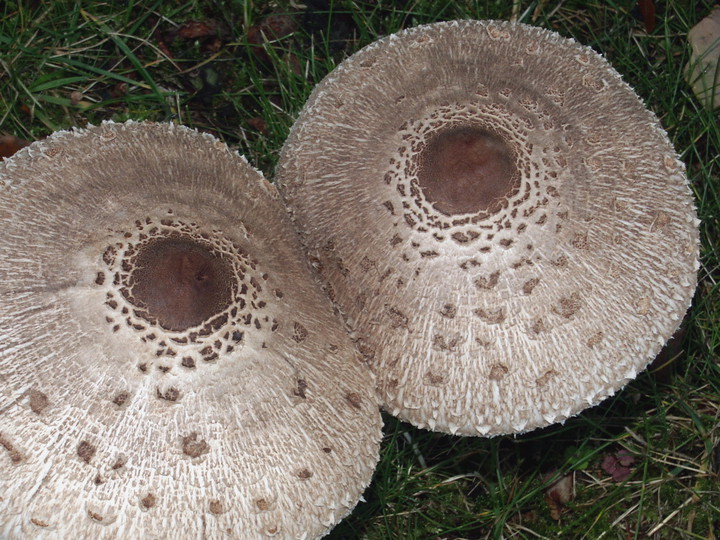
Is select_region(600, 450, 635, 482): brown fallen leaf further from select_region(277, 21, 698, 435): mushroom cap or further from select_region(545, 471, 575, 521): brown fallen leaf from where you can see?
select_region(277, 21, 698, 435): mushroom cap

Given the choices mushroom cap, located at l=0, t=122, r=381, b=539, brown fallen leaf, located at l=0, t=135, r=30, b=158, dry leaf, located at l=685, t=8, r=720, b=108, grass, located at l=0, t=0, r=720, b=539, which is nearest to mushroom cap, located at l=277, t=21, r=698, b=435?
mushroom cap, located at l=0, t=122, r=381, b=539

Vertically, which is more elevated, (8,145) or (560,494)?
(8,145)

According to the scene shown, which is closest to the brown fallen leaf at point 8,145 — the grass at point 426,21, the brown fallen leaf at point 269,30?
the grass at point 426,21

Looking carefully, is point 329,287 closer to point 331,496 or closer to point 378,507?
point 331,496

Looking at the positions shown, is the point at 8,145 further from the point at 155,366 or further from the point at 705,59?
the point at 705,59

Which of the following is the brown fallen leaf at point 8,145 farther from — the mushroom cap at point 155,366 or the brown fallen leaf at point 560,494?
the brown fallen leaf at point 560,494

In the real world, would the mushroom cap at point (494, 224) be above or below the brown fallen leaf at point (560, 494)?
above

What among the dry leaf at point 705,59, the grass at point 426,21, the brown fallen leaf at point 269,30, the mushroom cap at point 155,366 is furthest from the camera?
the brown fallen leaf at point 269,30

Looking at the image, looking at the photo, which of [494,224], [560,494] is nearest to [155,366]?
[494,224]
